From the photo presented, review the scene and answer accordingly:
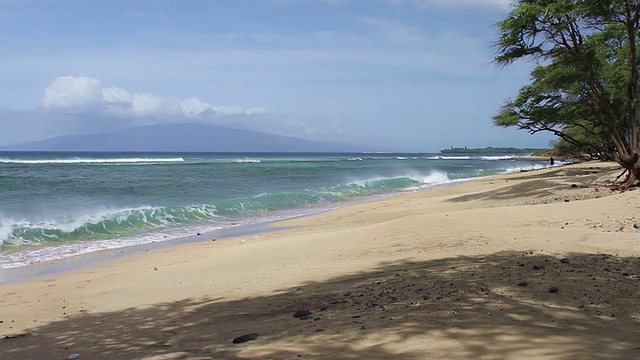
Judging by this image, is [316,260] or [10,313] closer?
[10,313]

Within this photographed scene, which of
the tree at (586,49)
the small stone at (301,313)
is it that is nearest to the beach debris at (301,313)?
the small stone at (301,313)

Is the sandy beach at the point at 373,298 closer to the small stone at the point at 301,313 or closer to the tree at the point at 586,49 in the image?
the small stone at the point at 301,313

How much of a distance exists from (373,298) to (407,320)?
894mm

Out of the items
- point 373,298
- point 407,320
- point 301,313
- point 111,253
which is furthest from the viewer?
→ point 111,253

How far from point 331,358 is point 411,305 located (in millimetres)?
1320

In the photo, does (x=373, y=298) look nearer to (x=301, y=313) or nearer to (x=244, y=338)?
(x=301, y=313)

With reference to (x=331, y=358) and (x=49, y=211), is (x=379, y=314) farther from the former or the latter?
(x=49, y=211)

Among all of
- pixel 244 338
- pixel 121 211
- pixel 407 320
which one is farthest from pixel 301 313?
pixel 121 211

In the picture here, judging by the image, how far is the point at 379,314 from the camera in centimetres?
444

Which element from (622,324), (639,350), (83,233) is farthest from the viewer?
(83,233)

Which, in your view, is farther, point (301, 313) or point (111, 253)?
point (111, 253)

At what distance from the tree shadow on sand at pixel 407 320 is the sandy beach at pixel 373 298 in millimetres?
17

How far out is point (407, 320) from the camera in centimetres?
416

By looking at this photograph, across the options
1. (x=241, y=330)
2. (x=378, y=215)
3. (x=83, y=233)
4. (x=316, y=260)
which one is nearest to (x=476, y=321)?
(x=241, y=330)
